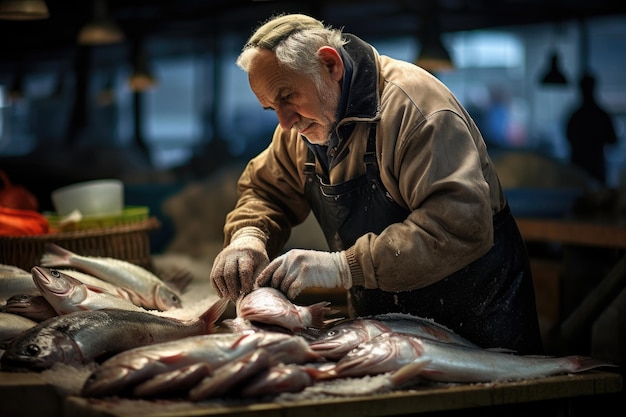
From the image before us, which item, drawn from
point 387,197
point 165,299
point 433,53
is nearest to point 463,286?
point 387,197

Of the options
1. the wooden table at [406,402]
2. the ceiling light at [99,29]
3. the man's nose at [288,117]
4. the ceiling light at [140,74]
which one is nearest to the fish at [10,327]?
the wooden table at [406,402]

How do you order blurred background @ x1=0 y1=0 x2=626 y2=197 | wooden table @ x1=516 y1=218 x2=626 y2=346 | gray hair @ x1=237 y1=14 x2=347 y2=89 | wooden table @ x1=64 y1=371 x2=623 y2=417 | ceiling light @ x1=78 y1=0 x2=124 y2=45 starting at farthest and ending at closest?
blurred background @ x1=0 y1=0 x2=626 y2=197 → ceiling light @ x1=78 y1=0 x2=124 y2=45 → wooden table @ x1=516 y1=218 x2=626 y2=346 → gray hair @ x1=237 y1=14 x2=347 y2=89 → wooden table @ x1=64 y1=371 x2=623 y2=417

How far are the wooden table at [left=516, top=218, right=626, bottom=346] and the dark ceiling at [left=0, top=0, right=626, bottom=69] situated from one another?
143 inches

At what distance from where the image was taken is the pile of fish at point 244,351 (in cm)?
281

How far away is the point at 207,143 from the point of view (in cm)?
1120

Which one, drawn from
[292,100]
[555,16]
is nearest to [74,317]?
[292,100]

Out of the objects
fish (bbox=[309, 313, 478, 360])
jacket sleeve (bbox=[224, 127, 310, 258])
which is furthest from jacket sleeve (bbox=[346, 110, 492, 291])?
jacket sleeve (bbox=[224, 127, 310, 258])

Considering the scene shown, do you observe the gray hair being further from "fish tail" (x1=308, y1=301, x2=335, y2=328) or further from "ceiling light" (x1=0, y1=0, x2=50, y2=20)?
"ceiling light" (x1=0, y1=0, x2=50, y2=20)

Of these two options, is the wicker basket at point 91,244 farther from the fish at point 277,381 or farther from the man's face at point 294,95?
the fish at point 277,381

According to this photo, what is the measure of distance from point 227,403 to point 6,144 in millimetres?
8014

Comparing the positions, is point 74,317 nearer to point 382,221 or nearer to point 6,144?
point 382,221

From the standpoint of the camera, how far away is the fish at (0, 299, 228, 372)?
310 cm

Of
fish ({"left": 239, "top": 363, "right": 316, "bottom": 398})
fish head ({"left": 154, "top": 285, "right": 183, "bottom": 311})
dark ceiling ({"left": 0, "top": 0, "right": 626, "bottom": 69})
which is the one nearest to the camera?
fish ({"left": 239, "top": 363, "right": 316, "bottom": 398})

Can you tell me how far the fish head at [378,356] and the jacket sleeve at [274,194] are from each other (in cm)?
115
